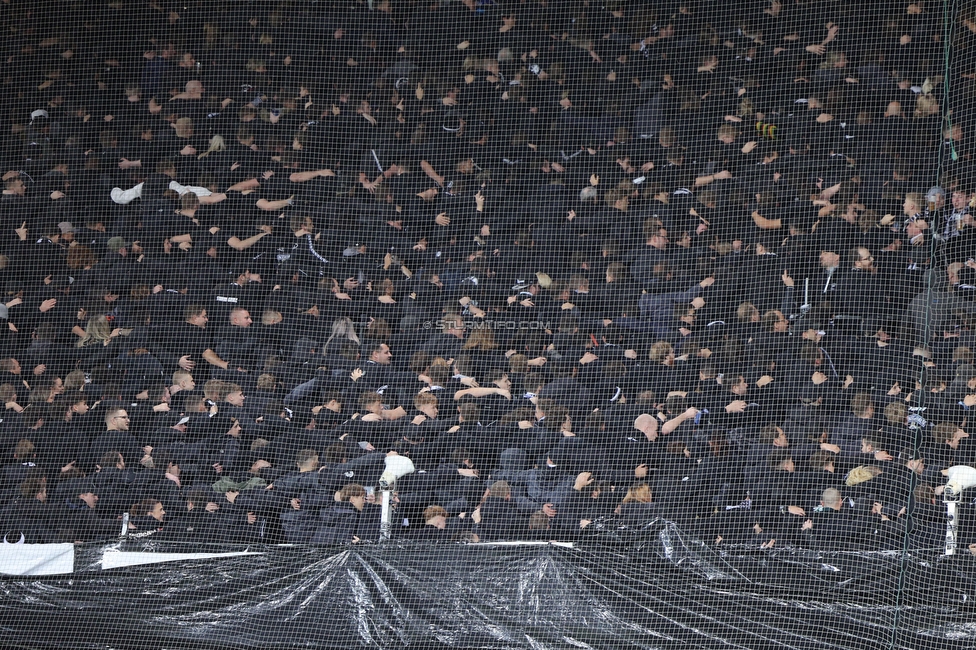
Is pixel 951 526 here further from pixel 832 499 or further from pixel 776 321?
pixel 776 321

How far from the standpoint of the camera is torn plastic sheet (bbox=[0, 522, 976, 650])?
8.60 feet

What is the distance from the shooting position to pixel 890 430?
286 cm

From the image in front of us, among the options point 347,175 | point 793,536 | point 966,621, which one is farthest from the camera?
point 347,175

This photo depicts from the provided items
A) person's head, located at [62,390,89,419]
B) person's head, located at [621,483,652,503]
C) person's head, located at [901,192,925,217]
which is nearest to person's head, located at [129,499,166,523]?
person's head, located at [62,390,89,419]

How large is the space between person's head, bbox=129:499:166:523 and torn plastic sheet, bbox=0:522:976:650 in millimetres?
112

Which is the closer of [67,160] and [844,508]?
[844,508]

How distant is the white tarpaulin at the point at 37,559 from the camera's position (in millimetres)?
2904

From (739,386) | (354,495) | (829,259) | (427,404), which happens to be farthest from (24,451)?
(829,259)

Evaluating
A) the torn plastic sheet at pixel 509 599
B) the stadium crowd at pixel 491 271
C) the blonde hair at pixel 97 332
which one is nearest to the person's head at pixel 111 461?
the stadium crowd at pixel 491 271

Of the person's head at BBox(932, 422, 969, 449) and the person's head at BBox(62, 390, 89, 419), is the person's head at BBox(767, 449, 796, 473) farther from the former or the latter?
the person's head at BBox(62, 390, 89, 419)

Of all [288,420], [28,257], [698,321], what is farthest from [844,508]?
[28,257]

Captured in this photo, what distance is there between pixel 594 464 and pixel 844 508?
2.53 ft

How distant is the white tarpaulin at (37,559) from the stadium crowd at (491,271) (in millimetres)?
77

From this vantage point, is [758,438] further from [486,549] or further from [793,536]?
[486,549]
